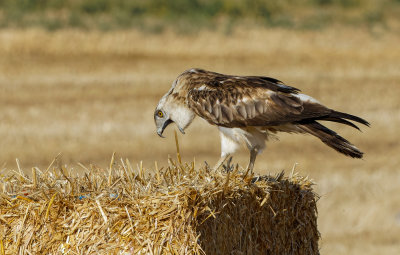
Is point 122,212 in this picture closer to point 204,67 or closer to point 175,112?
point 175,112

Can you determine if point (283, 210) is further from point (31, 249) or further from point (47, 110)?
point (47, 110)

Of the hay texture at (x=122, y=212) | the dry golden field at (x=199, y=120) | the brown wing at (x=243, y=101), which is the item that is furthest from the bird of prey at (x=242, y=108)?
the dry golden field at (x=199, y=120)

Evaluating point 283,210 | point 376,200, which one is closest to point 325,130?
point 283,210

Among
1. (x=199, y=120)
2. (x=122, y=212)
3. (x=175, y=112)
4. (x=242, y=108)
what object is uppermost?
(x=242, y=108)

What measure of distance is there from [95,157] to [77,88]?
628cm

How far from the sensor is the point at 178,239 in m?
4.54

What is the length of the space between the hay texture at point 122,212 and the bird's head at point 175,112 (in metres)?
1.17

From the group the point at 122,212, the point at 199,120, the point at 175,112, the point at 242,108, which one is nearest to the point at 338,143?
the point at 242,108

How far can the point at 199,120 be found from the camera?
16.3 m

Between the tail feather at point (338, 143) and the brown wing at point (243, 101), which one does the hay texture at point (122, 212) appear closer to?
the tail feather at point (338, 143)

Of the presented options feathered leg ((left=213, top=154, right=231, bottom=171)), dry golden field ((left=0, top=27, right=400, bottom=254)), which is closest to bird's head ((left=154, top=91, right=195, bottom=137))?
feathered leg ((left=213, top=154, right=231, bottom=171))

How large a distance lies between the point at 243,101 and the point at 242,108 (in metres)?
0.08

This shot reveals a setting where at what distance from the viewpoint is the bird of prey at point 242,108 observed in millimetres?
5992

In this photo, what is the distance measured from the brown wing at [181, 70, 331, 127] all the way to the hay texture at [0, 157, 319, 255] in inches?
35.9
